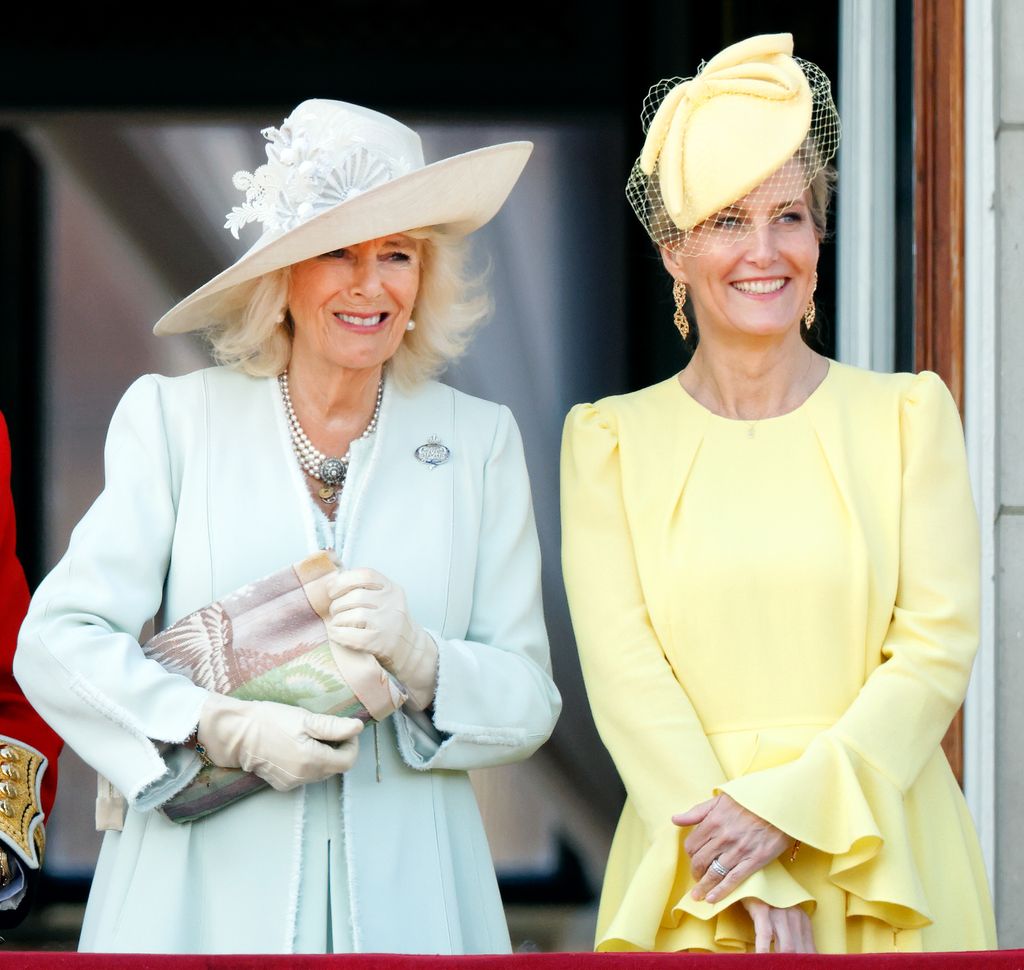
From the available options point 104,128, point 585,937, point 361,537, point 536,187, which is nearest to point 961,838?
point 361,537

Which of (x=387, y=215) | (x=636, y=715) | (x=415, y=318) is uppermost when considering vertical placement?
(x=387, y=215)

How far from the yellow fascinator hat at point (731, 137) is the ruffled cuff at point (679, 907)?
41.1 inches

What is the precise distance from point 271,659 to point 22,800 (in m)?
0.68

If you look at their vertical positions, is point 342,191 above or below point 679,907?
above

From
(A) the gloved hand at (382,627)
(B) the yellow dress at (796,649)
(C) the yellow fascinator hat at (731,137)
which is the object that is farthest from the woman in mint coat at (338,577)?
(C) the yellow fascinator hat at (731,137)

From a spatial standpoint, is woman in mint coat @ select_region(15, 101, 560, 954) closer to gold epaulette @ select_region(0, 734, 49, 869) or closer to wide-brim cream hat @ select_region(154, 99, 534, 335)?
wide-brim cream hat @ select_region(154, 99, 534, 335)

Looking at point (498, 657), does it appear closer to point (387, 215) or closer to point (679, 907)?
point (679, 907)

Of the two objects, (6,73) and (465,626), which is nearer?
(465,626)

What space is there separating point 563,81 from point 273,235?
265 centimetres

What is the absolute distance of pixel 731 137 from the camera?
360cm

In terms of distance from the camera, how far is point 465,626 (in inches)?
139

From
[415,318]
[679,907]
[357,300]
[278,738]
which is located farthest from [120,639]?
[679,907]

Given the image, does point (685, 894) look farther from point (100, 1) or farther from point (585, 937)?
point (100, 1)

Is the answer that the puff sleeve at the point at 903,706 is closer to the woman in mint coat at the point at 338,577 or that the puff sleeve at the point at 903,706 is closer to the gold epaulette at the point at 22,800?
the woman in mint coat at the point at 338,577
